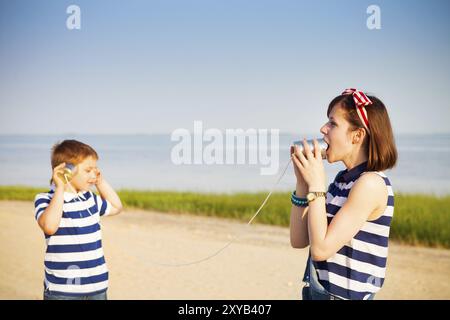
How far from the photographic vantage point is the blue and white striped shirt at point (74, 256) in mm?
2432

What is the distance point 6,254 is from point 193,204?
4125 mm

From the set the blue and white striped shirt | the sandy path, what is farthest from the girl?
the sandy path

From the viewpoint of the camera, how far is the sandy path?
5316 mm

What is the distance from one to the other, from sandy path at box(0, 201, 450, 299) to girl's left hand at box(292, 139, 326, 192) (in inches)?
119

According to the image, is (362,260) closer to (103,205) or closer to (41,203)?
(103,205)

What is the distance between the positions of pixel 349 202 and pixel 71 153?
1433mm

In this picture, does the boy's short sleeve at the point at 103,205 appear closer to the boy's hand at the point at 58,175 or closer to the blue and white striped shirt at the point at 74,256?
the blue and white striped shirt at the point at 74,256

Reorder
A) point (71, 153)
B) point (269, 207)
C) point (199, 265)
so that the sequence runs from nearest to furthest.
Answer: point (71, 153) → point (199, 265) → point (269, 207)

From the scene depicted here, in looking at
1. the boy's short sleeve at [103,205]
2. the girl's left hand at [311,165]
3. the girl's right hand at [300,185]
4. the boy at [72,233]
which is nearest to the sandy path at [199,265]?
the boy's short sleeve at [103,205]

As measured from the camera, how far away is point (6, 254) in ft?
21.7

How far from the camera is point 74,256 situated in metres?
2.44

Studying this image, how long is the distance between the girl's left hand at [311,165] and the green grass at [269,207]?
599cm

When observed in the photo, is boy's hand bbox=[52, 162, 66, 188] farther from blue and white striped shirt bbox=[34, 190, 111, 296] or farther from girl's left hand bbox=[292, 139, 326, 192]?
girl's left hand bbox=[292, 139, 326, 192]

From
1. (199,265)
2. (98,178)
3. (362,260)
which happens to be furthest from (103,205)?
(199,265)
